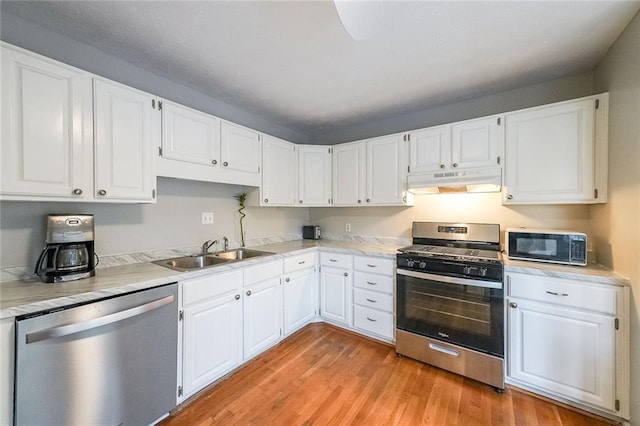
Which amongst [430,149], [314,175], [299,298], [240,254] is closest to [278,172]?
[314,175]

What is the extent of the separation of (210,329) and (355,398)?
3.91 feet

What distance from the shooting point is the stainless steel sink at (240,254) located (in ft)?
8.23

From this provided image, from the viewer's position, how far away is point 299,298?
2.71 m

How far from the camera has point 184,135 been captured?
2.00 meters

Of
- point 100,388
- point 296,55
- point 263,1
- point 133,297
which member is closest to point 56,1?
point 263,1

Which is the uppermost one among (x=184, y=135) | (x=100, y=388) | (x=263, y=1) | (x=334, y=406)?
(x=263, y=1)

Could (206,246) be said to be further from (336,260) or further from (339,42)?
(339,42)

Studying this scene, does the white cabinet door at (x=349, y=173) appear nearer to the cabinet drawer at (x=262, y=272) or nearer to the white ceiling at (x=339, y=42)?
the white ceiling at (x=339, y=42)

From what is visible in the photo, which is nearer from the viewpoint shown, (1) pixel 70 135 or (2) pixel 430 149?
(1) pixel 70 135

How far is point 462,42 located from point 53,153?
266 cm

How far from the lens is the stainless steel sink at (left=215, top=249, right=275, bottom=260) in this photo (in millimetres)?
2510

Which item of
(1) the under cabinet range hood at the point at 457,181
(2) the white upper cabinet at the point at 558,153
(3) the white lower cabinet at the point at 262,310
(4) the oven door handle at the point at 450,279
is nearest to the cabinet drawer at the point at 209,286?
(3) the white lower cabinet at the point at 262,310

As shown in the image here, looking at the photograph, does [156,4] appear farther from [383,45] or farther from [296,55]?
[383,45]

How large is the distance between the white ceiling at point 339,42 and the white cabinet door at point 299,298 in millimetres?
1927
